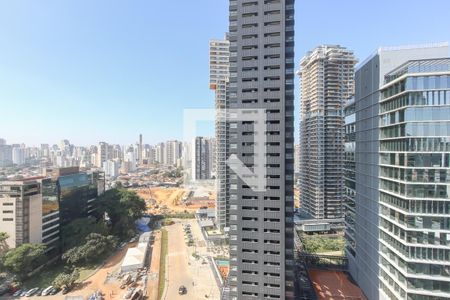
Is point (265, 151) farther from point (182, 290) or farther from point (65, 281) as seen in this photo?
point (65, 281)

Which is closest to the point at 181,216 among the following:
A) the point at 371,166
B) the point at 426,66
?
the point at 371,166

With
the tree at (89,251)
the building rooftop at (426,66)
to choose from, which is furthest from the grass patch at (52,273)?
the building rooftop at (426,66)

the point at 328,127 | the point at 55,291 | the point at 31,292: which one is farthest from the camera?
the point at 328,127

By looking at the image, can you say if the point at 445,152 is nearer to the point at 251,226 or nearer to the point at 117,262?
the point at 251,226

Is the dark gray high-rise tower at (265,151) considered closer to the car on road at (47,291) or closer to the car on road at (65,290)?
the car on road at (65,290)

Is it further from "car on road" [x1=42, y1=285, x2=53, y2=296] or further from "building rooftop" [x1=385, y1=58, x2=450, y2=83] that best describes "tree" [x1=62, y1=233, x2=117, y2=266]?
"building rooftop" [x1=385, y1=58, x2=450, y2=83]

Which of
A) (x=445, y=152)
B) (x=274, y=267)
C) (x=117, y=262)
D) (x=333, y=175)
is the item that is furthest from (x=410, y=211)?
(x=117, y=262)
